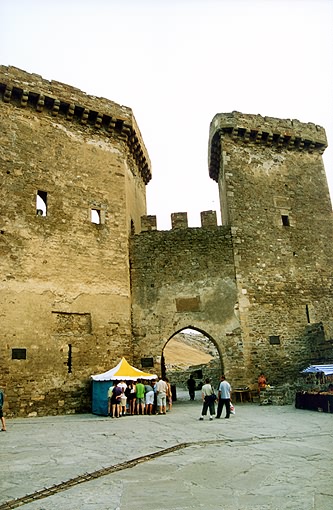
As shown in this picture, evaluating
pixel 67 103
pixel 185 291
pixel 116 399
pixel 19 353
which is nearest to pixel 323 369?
pixel 185 291

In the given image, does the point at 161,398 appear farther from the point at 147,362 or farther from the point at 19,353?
the point at 19,353

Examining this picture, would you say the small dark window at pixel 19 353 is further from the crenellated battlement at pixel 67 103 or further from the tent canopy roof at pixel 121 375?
the crenellated battlement at pixel 67 103

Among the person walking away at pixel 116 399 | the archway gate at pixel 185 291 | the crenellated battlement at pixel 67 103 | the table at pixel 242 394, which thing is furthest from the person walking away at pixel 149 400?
the crenellated battlement at pixel 67 103

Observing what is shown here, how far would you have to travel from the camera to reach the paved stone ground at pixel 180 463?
4066mm

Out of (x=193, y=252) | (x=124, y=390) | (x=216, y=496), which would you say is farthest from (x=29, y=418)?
(x=216, y=496)

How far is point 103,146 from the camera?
15031 millimetres

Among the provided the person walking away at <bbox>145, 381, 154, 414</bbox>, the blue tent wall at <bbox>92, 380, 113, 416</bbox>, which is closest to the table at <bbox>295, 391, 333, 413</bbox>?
the person walking away at <bbox>145, 381, 154, 414</bbox>

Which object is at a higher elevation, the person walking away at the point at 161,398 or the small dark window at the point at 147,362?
the small dark window at the point at 147,362

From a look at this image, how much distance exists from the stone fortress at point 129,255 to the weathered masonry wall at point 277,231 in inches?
1.7

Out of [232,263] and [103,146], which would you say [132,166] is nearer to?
[103,146]

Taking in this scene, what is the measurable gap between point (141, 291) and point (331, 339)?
6.16m

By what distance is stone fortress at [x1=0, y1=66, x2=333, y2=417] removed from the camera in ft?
40.4

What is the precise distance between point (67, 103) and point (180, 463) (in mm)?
11733

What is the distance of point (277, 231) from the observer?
616 inches
